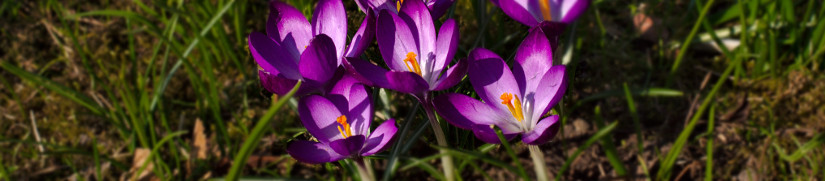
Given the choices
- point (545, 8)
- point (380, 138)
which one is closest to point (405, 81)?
point (380, 138)

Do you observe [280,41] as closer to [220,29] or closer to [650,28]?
[220,29]

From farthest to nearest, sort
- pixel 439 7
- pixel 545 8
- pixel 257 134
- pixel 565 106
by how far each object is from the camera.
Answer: pixel 565 106 < pixel 439 7 < pixel 545 8 < pixel 257 134

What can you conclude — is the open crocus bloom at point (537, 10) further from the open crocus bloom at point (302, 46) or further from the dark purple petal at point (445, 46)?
the open crocus bloom at point (302, 46)

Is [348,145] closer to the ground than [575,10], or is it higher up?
closer to the ground

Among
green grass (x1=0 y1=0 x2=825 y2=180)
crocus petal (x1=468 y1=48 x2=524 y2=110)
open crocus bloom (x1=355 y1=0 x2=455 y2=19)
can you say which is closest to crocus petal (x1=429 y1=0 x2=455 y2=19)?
open crocus bloom (x1=355 y1=0 x2=455 y2=19)

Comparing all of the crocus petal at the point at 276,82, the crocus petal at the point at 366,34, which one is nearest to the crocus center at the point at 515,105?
the crocus petal at the point at 366,34

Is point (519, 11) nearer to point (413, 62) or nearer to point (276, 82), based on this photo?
point (413, 62)

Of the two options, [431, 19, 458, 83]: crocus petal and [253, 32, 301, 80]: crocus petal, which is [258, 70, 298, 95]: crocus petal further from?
[431, 19, 458, 83]: crocus petal

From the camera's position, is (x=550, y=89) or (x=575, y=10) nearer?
(x=575, y=10)
